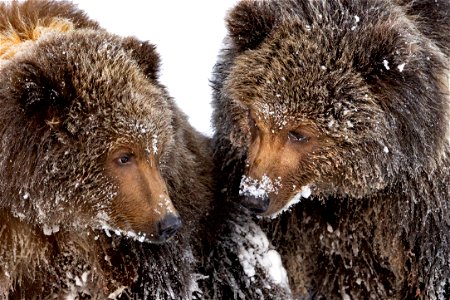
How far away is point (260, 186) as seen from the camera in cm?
477

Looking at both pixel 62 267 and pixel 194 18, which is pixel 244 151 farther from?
pixel 194 18

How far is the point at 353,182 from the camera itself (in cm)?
491

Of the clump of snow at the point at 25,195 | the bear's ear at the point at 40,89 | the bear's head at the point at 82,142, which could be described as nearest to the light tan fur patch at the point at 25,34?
the bear's head at the point at 82,142

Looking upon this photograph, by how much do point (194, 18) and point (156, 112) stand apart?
5.99 m

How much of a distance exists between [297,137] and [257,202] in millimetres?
436

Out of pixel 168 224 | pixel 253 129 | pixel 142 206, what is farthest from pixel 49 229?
pixel 253 129

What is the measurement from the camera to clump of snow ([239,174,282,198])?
476cm

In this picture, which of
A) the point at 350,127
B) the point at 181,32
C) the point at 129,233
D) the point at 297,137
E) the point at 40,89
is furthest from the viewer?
the point at 181,32

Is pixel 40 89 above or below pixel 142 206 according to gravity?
above

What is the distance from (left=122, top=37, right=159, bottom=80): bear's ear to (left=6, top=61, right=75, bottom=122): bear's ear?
53 centimetres

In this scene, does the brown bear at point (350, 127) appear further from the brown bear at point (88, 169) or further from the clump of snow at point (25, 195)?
the clump of snow at point (25, 195)

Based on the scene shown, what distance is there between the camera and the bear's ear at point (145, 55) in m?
4.85

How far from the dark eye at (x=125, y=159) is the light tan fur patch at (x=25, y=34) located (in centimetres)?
88

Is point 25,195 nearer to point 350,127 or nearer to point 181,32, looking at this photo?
point 350,127
